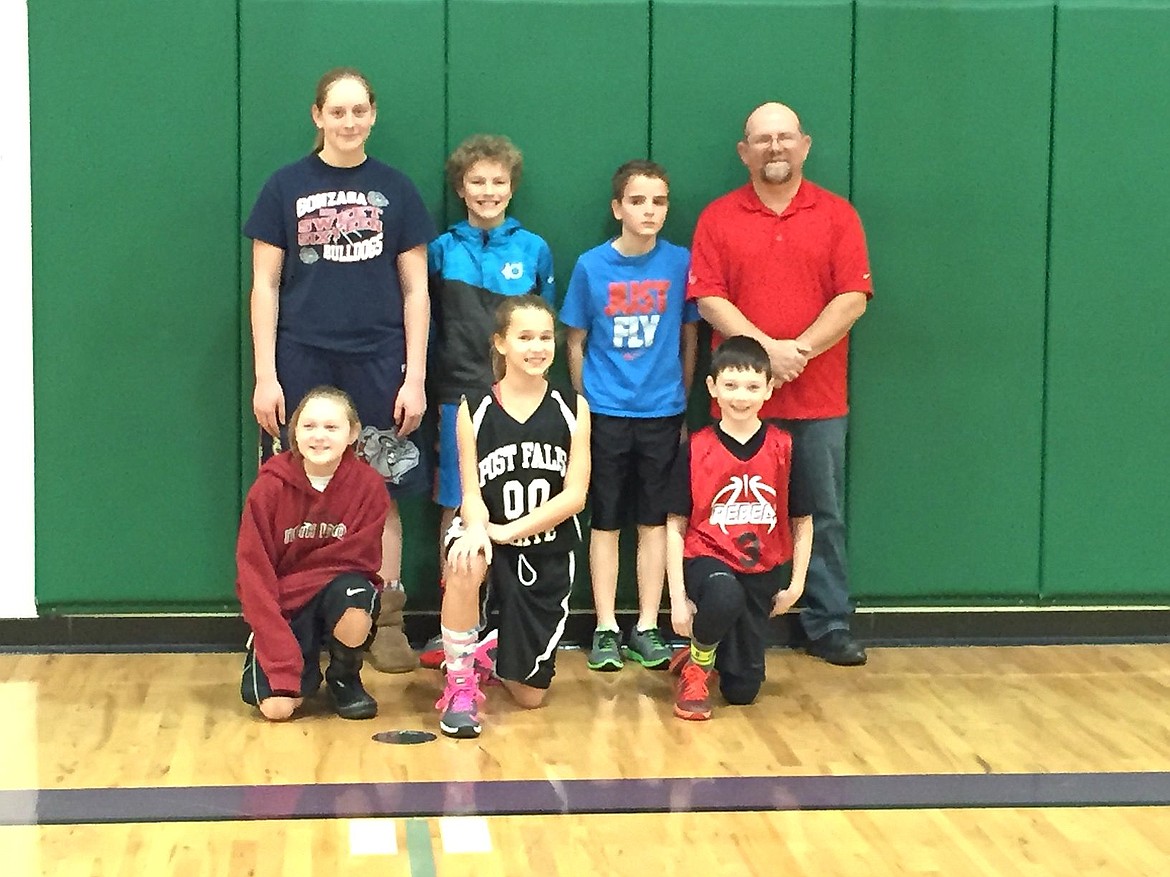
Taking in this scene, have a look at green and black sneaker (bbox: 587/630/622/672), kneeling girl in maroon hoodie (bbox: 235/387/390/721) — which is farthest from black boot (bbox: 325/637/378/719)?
green and black sneaker (bbox: 587/630/622/672)

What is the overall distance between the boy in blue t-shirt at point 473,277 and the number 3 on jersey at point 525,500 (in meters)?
0.51

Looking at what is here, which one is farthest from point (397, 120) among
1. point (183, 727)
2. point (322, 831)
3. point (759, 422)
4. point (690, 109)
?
point (322, 831)

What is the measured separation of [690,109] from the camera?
5168mm

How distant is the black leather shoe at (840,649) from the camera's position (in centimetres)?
502

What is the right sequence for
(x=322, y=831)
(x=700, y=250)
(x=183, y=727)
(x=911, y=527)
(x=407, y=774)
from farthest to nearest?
(x=911, y=527) → (x=700, y=250) → (x=183, y=727) → (x=407, y=774) → (x=322, y=831)

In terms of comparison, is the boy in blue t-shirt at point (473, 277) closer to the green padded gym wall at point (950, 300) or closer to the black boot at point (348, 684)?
the black boot at point (348, 684)

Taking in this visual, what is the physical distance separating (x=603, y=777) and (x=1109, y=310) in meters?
2.46

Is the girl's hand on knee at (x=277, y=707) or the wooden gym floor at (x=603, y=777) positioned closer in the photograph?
the wooden gym floor at (x=603, y=777)

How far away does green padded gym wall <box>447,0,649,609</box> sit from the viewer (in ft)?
16.6

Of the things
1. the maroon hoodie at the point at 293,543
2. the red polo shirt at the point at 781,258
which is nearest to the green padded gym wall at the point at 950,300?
the red polo shirt at the point at 781,258

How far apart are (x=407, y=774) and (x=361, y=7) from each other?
2.38m

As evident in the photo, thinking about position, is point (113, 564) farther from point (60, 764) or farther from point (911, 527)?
point (911, 527)

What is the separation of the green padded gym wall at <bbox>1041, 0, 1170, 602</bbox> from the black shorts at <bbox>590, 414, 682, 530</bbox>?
1290mm

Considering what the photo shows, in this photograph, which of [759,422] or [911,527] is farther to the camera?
[911,527]
